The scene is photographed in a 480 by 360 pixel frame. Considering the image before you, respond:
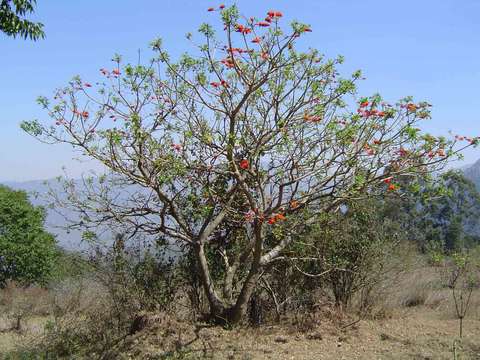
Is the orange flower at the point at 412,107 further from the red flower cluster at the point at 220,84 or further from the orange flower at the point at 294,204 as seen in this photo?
the red flower cluster at the point at 220,84

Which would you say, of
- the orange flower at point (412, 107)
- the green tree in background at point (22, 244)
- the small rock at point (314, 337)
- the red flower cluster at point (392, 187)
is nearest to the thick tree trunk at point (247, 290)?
the small rock at point (314, 337)

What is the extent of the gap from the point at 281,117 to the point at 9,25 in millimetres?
3245

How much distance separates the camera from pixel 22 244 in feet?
48.8

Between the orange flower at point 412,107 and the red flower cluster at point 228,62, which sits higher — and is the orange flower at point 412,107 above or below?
below

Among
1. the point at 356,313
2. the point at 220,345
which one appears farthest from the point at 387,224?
the point at 220,345

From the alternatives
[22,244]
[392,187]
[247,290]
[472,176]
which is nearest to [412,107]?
[392,187]

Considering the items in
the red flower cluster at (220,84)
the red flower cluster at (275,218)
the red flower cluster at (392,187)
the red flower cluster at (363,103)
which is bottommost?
the red flower cluster at (275,218)

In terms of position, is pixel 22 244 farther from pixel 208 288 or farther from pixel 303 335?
pixel 303 335

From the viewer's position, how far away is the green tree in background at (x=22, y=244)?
14.5 meters

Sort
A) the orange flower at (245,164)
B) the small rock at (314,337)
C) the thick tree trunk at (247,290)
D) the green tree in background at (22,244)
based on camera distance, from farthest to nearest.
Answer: the green tree in background at (22,244)
the small rock at (314,337)
the thick tree trunk at (247,290)
the orange flower at (245,164)

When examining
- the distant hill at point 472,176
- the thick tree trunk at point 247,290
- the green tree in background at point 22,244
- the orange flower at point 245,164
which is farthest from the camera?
the distant hill at point 472,176

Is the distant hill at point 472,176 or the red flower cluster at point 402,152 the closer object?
the red flower cluster at point 402,152

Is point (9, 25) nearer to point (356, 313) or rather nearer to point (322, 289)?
point (322, 289)

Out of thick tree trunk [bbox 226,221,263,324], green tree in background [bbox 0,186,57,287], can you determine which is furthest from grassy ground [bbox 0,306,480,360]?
green tree in background [bbox 0,186,57,287]
